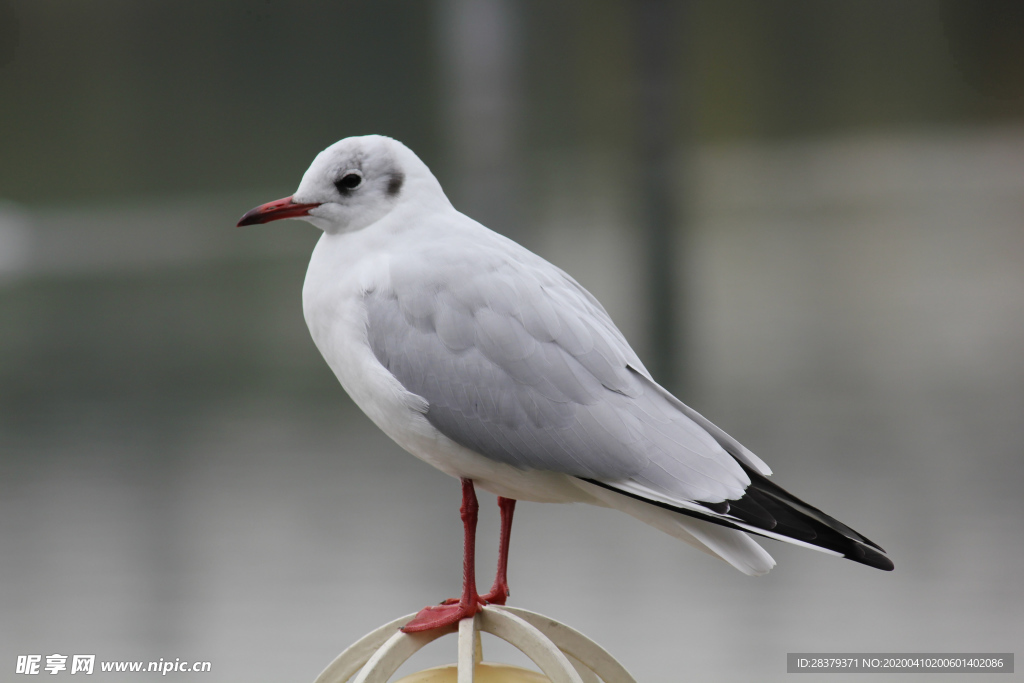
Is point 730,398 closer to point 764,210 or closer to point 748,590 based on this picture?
point 748,590

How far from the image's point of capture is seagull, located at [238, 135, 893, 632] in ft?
3.23

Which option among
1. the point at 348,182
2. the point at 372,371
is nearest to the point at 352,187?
the point at 348,182

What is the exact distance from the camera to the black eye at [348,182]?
3.47 feet

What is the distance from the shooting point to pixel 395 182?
1.08 meters

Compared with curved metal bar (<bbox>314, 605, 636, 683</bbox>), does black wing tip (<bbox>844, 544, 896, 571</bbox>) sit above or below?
above

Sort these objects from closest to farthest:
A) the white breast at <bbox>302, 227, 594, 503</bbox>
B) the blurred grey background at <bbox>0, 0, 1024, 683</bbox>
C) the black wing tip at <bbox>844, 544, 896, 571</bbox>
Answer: the black wing tip at <bbox>844, 544, 896, 571</bbox>
the white breast at <bbox>302, 227, 594, 503</bbox>
the blurred grey background at <bbox>0, 0, 1024, 683</bbox>

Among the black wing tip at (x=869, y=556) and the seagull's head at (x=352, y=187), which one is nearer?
the black wing tip at (x=869, y=556)

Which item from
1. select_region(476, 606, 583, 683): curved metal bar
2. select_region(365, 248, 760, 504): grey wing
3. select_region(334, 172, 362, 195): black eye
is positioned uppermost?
select_region(334, 172, 362, 195): black eye

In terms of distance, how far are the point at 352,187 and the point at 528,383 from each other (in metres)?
0.28

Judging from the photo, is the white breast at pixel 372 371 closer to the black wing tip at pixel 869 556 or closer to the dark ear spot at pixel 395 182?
the dark ear spot at pixel 395 182

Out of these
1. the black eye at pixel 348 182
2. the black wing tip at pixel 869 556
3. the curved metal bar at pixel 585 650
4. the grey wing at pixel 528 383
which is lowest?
the curved metal bar at pixel 585 650

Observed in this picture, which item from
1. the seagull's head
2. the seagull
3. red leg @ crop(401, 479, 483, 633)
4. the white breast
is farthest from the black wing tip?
the seagull's head

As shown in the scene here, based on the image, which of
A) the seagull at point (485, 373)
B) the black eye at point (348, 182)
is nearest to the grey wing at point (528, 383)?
the seagull at point (485, 373)

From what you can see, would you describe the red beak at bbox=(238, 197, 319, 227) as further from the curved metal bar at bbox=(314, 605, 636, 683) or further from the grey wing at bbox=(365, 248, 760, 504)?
the curved metal bar at bbox=(314, 605, 636, 683)
